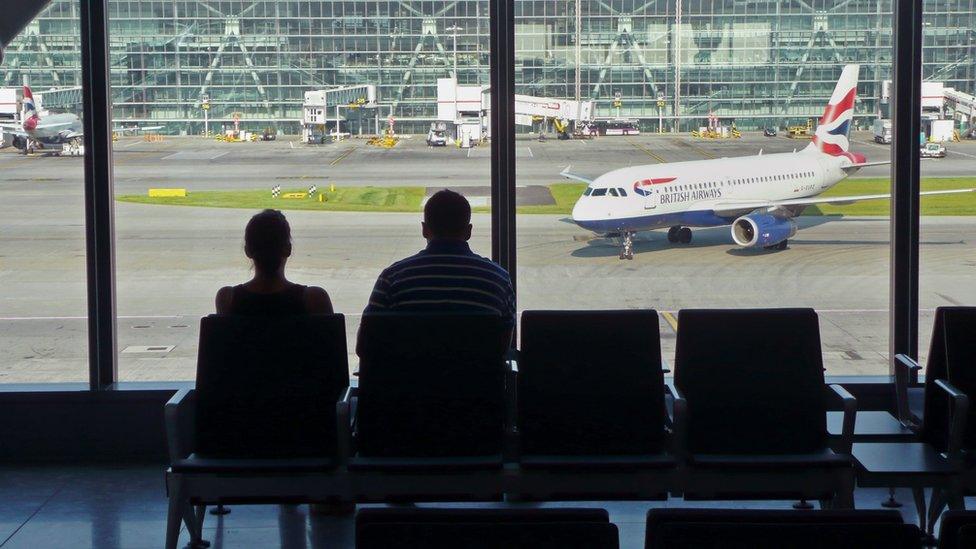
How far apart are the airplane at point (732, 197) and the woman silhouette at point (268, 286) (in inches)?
98.4

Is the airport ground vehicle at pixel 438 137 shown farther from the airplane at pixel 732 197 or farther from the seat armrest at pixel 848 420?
the seat armrest at pixel 848 420

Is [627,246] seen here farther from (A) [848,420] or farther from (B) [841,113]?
(A) [848,420]

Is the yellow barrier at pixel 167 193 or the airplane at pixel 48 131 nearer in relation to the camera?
the airplane at pixel 48 131

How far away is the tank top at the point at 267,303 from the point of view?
3.63 m

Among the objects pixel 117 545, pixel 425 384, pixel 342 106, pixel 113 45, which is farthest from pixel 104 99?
pixel 425 384

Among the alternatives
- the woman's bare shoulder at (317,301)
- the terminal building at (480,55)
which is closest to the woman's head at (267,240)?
the woman's bare shoulder at (317,301)

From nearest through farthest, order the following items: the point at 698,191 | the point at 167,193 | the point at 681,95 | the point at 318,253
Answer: the point at 681,95, the point at 167,193, the point at 318,253, the point at 698,191

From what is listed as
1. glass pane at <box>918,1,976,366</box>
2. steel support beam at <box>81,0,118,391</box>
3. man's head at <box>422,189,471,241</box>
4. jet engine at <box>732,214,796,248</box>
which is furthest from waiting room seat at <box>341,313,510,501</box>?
jet engine at <box>732,214,796,248</box>

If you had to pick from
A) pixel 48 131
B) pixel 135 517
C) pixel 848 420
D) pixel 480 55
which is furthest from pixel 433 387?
pixel 48 131

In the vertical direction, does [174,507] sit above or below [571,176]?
below

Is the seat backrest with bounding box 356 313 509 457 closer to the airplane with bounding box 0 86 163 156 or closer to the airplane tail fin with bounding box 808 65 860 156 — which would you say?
the airplane tail fin with bounding box 808 65 860 156

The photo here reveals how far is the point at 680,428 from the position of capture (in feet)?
11.0

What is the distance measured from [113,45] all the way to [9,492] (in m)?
2.05

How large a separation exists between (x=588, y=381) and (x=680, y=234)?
4.96 meters
